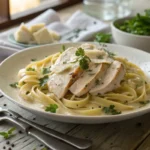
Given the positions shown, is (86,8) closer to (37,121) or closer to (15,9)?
(15,9)

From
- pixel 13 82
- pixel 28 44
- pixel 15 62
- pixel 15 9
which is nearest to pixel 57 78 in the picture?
pixel 13 82

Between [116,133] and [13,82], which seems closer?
[116,133]

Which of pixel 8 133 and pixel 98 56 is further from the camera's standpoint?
pixel 98 56

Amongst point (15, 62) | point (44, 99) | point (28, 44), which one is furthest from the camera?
point (28, 44)

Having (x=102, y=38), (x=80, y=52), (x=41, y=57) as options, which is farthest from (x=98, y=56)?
(x=102, y=38)

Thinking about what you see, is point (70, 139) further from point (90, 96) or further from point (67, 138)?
point (90, 96)

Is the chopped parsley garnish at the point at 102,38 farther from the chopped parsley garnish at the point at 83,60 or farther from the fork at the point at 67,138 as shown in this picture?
the fork at the point at 67,138
